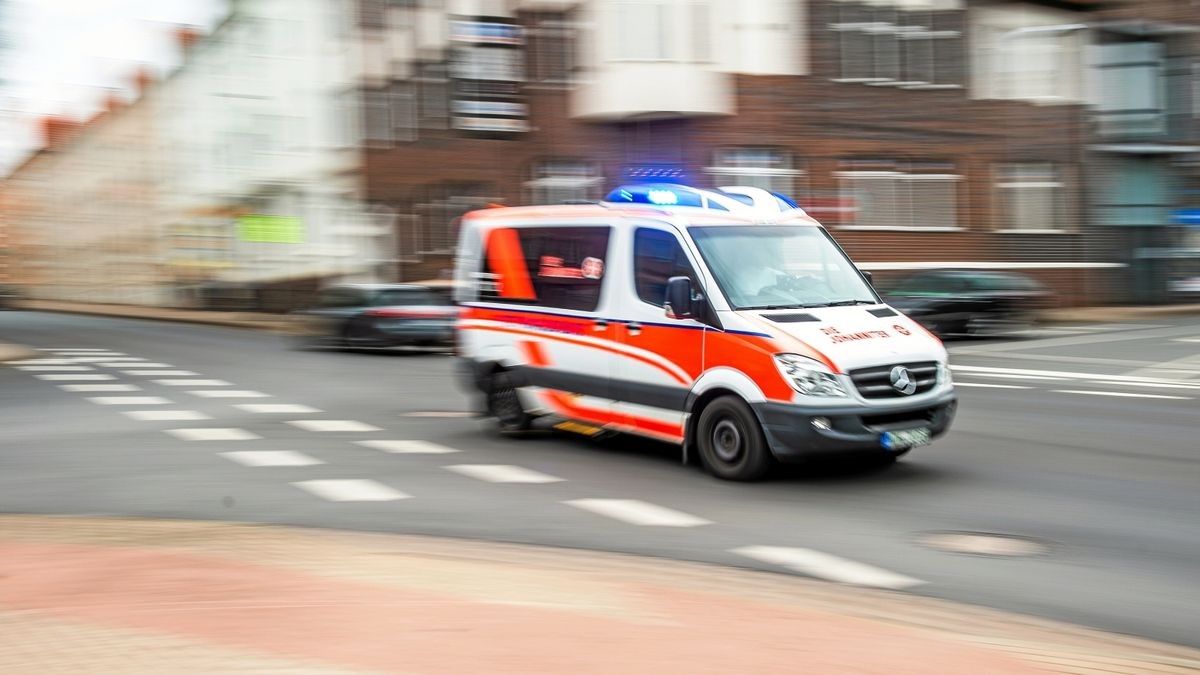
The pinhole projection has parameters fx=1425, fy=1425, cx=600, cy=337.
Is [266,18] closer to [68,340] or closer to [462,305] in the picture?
[68,340]

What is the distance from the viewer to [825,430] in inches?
363

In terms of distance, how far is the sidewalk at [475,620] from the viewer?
5.08 m

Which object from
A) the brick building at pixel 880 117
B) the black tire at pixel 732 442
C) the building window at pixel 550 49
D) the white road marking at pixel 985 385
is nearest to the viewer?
the black tire at pixel 732 442

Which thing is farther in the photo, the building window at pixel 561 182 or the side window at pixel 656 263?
the building window at pixel 561 182

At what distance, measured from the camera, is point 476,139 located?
3616 cm

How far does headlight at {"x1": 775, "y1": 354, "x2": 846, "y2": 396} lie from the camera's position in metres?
9.24

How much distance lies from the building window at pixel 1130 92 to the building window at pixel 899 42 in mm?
4395

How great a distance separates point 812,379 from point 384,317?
55.5 feet

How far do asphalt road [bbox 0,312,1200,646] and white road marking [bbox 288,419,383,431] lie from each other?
0.08m

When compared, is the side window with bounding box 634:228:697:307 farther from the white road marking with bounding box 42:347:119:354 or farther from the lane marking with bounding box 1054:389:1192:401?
the white road marking with bounding box 42:347:119:354

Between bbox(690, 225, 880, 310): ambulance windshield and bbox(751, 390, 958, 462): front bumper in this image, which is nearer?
bbox(751, 390, 958, 462): front bumper

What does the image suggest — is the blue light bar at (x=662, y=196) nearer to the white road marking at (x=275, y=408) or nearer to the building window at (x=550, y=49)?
the white road marking at (x=275, y=408)

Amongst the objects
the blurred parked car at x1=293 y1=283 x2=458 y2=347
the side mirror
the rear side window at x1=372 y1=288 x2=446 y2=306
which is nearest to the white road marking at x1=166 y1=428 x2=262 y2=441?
the side mirror

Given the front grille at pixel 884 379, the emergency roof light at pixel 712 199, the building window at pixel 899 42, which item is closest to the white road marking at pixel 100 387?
the emergency roof light at pixel 712 199
